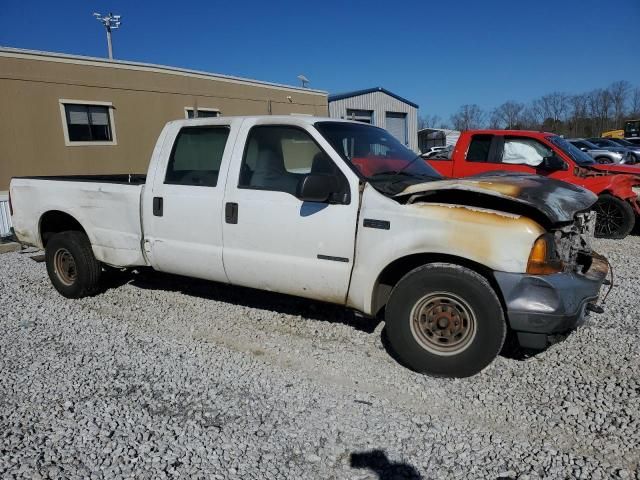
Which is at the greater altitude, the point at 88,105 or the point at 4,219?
the point at 88,105

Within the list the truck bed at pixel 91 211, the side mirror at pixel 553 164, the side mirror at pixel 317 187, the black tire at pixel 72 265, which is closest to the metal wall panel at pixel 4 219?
the truck bed at pixel 91 211

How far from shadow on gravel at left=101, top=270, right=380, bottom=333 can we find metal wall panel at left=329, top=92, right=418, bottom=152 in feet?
75.5

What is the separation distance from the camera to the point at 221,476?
2.46 m

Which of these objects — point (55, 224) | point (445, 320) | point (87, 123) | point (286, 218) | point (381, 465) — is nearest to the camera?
point (381, 465)

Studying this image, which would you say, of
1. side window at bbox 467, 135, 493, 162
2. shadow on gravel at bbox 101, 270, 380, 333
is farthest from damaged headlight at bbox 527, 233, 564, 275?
side window at bbox 467, 135, 493, 162

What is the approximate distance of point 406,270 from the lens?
3697 mm

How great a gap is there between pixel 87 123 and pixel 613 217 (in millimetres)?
15367

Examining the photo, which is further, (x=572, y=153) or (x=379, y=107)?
(x=379, y=107)

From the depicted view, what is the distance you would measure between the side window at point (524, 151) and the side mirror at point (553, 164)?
0.40 ft

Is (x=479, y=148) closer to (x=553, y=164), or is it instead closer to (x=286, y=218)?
(x=553, y=164)

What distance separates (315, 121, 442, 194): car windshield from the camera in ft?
12.4

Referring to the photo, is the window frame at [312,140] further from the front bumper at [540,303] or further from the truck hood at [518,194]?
the front bumper at [540,303]

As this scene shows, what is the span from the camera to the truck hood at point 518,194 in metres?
3.05

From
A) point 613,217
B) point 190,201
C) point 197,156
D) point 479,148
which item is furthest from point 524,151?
point 190,201
